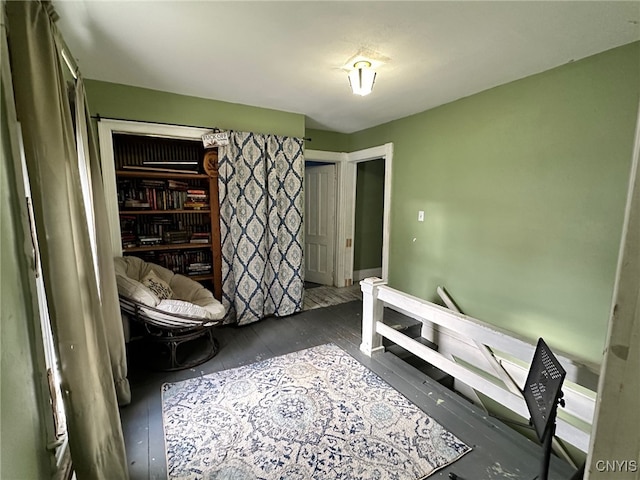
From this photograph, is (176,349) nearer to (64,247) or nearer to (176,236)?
(176,236)

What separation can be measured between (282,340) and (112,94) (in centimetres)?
278

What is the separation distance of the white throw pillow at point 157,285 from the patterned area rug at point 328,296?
1.66 m

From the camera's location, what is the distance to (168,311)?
2.29 m

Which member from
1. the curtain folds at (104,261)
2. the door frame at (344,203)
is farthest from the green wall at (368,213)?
the curtain folds at (104,261)

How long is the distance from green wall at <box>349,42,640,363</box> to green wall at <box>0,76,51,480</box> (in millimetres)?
3092

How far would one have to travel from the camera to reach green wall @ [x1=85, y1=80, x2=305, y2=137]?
8.59 ft

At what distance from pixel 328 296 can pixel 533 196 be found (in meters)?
2.73

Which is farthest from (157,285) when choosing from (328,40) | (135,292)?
(328,40)

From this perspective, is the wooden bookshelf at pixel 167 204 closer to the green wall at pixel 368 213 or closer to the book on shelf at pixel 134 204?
the book on shelf at pixel 134 204

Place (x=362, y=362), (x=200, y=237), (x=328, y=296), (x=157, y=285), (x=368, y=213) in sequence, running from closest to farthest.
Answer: (x=362, y=362) < (x=157, y=285) < (x=200, y=237) < (x=328, y=296) < (x=368, y=213)

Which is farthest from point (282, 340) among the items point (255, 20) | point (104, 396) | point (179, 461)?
point (255, 20)

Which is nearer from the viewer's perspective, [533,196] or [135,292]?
[135,292]

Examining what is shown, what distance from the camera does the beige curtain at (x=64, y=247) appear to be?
39.8 inches

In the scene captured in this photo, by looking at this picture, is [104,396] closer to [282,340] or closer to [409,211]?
[282,340]
